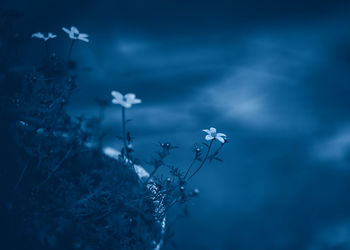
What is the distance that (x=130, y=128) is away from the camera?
248cm

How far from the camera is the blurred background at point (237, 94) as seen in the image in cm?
214

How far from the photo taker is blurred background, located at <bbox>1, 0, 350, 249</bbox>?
7.03ft

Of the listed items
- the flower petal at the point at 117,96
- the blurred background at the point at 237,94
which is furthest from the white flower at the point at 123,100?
the blurred background at the point at 237,94

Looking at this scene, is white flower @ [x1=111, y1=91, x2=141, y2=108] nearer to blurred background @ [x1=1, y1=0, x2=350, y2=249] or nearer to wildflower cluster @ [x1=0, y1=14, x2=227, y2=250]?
wildflower cluster @ [x1=0, y1=14, x2=227, y2=250]

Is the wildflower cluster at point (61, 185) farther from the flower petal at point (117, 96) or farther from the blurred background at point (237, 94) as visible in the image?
the blurred background at point (237, 94)

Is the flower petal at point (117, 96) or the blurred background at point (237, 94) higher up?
the blurred background at point (237, 94)

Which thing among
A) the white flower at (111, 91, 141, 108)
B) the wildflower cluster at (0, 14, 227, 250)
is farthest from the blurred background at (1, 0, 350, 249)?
the white flower at (111, 91, 141, 108)

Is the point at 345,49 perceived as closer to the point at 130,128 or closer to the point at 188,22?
the point at 188,22

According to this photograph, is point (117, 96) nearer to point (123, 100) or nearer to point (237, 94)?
point (123, 100)

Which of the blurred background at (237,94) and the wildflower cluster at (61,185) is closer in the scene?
the wildflower cluster at (61,185)

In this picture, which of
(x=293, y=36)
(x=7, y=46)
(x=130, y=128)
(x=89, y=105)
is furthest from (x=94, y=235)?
(x=293, y=36)

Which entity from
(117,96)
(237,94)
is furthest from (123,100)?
(237,94)

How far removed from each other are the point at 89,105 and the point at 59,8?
113 cm

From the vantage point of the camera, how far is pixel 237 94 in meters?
3.00
